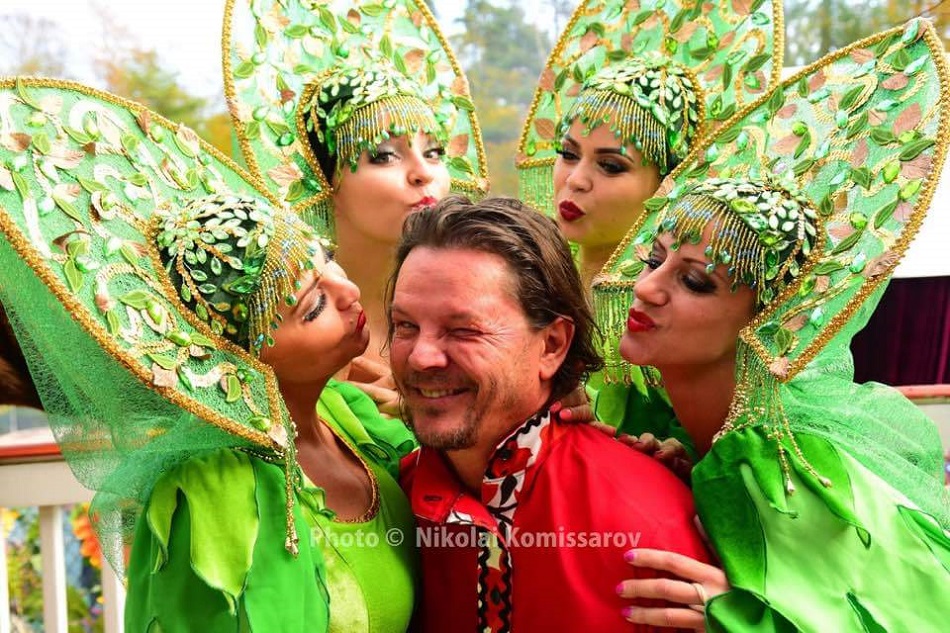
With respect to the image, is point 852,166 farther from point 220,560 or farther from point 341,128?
point 220,560

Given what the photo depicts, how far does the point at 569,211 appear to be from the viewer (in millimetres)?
2238

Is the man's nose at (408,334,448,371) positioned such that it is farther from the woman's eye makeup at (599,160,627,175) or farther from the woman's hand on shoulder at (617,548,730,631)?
the woman's eye makeup at (599,160,627,175)

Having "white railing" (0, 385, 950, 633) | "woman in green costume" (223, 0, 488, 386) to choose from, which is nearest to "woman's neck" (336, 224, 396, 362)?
"woman in green costume" (223, 0, 488, 386)

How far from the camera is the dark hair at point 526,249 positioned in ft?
5.56

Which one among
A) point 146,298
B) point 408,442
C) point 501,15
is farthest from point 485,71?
point 146,298

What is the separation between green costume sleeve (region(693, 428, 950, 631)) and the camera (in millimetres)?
1549

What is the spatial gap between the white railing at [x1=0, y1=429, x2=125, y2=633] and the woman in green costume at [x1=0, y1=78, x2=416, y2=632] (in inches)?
45.9

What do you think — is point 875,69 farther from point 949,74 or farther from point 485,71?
point 485,71

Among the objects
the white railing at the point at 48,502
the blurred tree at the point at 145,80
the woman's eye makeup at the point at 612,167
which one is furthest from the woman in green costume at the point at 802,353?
the blurred tree at the point at 145,80

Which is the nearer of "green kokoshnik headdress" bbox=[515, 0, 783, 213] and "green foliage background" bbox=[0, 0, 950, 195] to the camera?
"green kokoshnik headdress" bbox=[515, 0, 783, 213]

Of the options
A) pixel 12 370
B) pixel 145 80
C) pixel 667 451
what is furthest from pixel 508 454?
pixel 145 80

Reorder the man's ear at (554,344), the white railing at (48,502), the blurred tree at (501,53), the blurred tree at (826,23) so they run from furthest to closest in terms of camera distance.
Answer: the blurred tree at (501,53), the blurred tree at (826,23), the white railing at (48,502), the man's ear at (554,344)

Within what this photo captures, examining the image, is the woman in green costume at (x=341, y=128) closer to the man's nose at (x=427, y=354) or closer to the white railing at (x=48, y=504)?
the man's nose at (x=427, y=354)

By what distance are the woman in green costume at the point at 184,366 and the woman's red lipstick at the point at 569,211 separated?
0.64m
